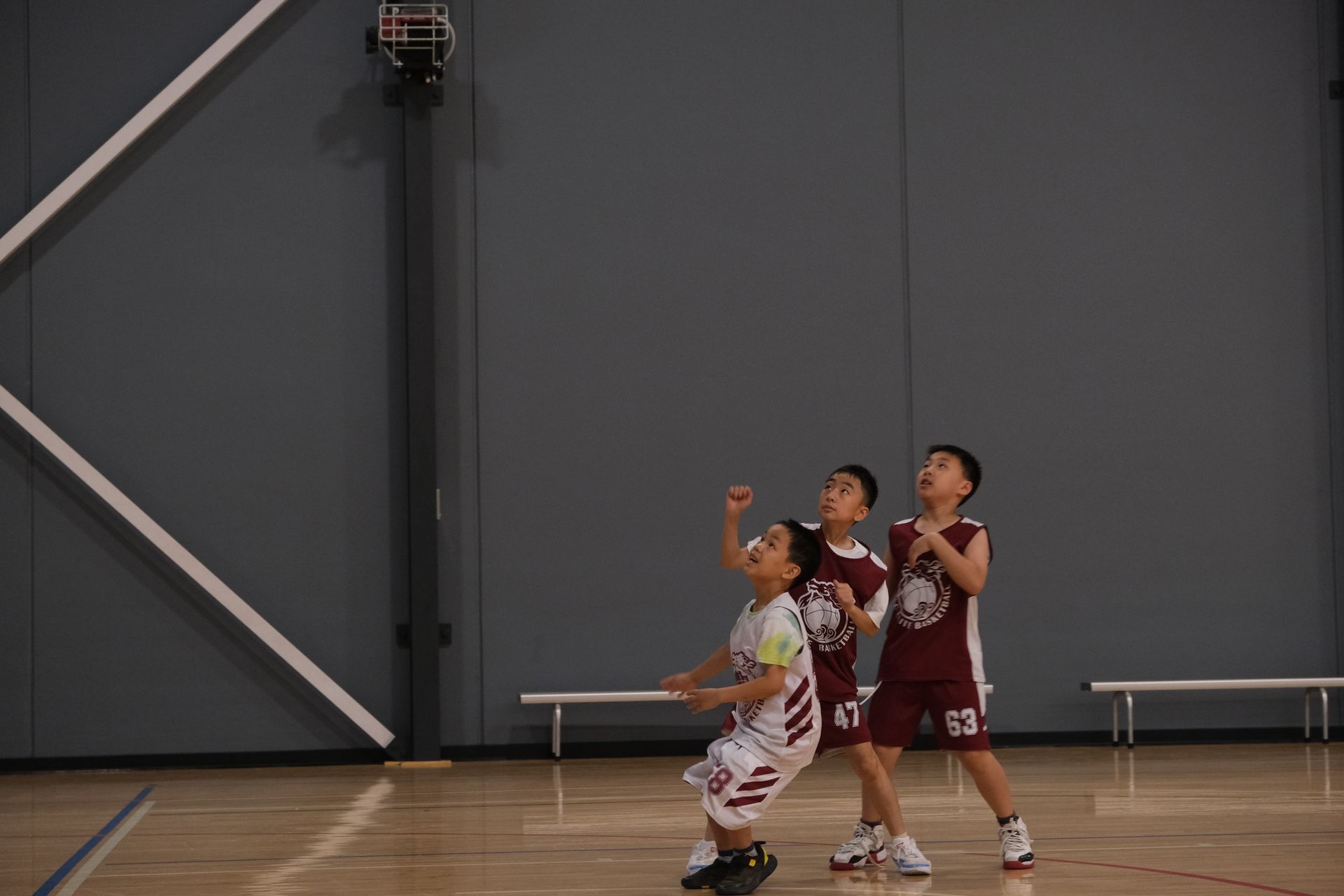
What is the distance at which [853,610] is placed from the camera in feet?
12.2

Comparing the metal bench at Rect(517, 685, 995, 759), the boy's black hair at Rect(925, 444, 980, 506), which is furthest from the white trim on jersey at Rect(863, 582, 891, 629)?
the metal bench at Rect(517, 685, 995, 759)

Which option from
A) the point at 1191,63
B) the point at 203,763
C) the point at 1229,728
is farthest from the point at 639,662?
the point at 1191,63

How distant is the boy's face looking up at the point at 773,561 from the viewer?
3479mm

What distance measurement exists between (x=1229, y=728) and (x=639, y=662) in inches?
117

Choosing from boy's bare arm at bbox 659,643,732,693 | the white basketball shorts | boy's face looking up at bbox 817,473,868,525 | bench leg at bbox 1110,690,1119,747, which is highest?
boy's face looking up at bbox 817,473,868,525

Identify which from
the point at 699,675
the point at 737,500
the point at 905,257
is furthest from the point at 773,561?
the point at 905,257

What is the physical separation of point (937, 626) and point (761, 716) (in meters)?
0.70

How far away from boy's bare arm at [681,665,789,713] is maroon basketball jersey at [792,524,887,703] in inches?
15.0

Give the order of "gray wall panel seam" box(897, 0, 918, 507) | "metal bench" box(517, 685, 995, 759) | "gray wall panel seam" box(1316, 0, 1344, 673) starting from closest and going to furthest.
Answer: "metal bench" box(517, 685, 995, 759)
"gray wall panel seam" box(897, 0, 918, 507)
"gray wall panel seam" box(1316, 0, 1344, 673)

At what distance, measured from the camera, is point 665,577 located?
21.4 ft

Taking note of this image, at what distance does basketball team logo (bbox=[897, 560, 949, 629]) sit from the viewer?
3.87 m

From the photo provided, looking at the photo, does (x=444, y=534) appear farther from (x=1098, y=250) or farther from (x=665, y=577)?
(x=1098, y=250)

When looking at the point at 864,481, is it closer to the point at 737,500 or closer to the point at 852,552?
the point at 852,552

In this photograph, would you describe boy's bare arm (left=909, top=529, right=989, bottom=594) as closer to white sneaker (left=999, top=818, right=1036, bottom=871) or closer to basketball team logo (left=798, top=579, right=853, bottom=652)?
basketball team logo (left=798, top=579, right=853, bottom=652)
